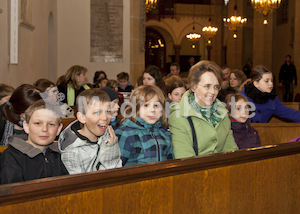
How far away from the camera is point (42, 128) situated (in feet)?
8.98

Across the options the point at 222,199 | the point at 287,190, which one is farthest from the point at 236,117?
the point at 222,199

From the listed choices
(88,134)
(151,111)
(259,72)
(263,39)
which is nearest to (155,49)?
(263,39)

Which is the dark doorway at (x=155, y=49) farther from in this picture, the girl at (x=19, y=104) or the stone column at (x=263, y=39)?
the girl at (x=19, y=104)

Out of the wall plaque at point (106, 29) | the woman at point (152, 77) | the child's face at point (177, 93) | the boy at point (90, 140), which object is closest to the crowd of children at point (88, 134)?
the boy at point (90, 140)

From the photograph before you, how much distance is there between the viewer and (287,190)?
3.28 m

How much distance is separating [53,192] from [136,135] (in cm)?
137

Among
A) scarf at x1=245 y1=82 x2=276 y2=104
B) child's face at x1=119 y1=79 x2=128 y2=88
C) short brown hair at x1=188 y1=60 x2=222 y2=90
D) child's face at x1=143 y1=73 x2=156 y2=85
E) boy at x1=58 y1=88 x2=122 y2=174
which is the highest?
short brown hair at x1=188 y1=60 x2=222 y2=90

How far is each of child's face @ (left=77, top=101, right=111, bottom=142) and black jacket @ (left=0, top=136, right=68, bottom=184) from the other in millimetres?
353

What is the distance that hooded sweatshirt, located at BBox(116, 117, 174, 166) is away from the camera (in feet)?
10.7

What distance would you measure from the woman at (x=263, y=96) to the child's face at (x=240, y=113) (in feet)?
2.98

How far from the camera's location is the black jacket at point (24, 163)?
247 centimetres

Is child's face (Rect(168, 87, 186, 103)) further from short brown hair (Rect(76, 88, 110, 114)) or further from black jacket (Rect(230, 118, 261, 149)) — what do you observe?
short brown hair (Rect(76, 88, 110, 114))

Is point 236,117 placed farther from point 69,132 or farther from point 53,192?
point 53,192

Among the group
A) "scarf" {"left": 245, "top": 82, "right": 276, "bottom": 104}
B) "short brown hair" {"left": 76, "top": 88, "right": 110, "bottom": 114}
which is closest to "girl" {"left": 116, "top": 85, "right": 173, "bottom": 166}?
"short brown hair" {"left": 76, "top": 88, "right": 110, "bottom": 114}
